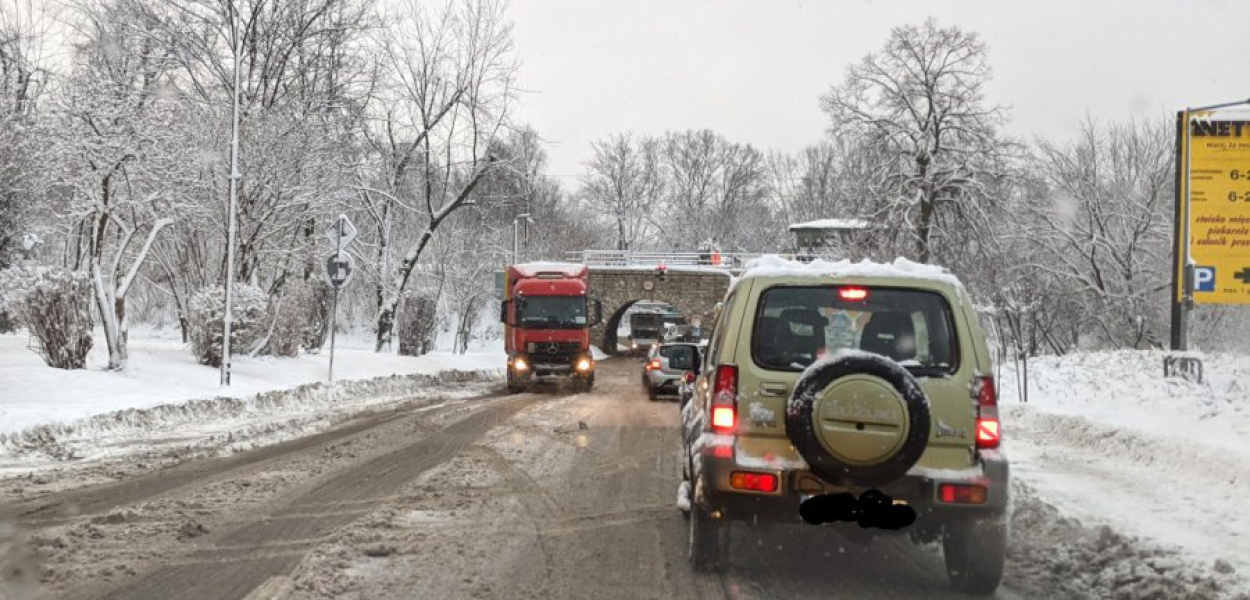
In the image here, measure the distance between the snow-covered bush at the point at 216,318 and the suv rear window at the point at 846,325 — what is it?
51.4ft

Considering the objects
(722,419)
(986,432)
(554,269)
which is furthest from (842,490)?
(554,269)

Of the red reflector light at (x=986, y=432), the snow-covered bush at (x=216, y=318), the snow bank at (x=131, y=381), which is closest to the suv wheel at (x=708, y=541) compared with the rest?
the red reflector light at (x=986, y=432)

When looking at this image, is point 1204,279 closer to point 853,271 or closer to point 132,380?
point 853,271

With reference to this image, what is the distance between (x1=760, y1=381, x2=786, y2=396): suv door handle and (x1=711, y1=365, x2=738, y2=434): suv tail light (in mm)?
163

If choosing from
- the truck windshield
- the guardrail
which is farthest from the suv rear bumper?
the guardrail

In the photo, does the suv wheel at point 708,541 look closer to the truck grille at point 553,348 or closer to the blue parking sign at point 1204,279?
the blue parking sign at point 1204,279

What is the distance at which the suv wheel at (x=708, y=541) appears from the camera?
5.87 metres

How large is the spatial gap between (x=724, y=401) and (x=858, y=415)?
0.79 m

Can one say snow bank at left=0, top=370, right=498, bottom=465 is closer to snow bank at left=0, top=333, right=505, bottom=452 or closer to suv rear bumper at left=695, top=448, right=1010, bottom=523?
snow bank at left=0, top=333, right=505, bottom=452

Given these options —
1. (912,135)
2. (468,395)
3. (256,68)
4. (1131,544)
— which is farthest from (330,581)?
(912,135)

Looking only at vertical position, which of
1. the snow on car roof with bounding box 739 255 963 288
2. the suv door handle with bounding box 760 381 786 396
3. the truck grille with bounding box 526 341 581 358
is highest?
the snow on car roof with bounding box 739 255 963 288

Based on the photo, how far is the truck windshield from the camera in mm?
24828

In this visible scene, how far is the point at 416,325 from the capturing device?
31656mm

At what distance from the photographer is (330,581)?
5441 mm
